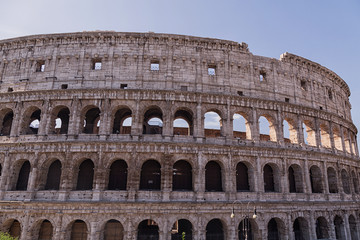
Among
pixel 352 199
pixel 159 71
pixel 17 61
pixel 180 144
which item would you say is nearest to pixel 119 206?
pixel 180 144

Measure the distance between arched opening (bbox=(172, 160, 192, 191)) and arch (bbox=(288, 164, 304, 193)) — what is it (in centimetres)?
1023

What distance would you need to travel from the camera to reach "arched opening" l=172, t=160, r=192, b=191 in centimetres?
1980

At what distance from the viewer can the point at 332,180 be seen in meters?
24.4

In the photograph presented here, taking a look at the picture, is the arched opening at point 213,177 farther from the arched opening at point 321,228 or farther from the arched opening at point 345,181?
the arched opening at point 345,181

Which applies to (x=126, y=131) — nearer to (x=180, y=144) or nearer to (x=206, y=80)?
(x=180, y=144)

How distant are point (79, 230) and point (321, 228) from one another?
2205 cm

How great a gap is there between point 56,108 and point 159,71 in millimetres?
9675

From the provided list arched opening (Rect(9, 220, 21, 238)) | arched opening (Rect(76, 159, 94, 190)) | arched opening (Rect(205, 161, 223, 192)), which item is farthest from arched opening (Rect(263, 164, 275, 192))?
arched opening (Rect(9, 220, 21, 238))

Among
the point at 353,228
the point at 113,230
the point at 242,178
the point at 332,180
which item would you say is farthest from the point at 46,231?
the point at 353,228

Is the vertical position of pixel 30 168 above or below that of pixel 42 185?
above

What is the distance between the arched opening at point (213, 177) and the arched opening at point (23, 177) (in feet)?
50.5

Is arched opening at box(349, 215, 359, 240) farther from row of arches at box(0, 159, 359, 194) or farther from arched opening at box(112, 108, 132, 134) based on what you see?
arched opening at box(112, 108, 132, 134)

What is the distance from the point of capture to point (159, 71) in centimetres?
2134

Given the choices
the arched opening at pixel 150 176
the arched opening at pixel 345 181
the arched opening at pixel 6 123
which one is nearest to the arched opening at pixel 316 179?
the arched opening at pixel 345 181
